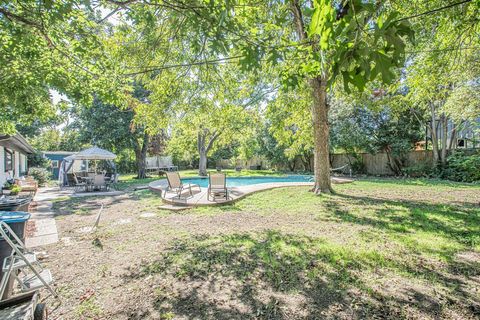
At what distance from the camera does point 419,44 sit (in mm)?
7578

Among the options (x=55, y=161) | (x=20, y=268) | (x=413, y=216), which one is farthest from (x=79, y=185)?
(x=55, y=161)

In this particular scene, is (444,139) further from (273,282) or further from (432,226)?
(273,282)

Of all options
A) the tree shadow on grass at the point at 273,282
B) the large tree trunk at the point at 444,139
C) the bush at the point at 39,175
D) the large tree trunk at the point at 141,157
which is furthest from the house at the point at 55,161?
the large tree trunk at the point at 444,139

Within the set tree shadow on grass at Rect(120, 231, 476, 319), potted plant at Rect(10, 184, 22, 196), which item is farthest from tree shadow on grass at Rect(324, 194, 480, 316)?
potted plant at Rect(10, 184, 22, 196)

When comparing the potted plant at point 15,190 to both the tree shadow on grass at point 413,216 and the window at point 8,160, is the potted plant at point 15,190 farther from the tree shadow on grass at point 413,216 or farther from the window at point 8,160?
the tree shadow on grass at point 413,216

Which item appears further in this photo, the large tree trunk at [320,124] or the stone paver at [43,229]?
the large tree trunk at [320,124]

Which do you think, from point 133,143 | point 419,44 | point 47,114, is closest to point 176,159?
point 133,143

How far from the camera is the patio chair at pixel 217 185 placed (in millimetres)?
8805

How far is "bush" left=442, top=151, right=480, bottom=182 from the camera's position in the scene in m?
13.1

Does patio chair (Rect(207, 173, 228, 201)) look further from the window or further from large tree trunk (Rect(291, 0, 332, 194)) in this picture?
the window

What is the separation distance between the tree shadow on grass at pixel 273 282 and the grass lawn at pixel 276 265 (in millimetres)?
15

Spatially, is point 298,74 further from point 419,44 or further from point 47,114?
point 47,114

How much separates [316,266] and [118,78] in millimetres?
6114

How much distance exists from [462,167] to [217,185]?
13990 millimetres
